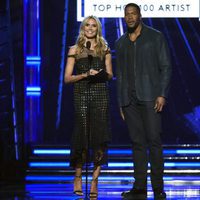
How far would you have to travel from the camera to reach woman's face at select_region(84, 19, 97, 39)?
5617mm

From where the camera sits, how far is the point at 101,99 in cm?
569

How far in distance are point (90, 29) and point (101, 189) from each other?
5.39 feet

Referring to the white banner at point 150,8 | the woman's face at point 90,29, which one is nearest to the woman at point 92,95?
the woman's face at point 90,29

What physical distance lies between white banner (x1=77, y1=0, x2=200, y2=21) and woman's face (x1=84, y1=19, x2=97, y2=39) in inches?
62.2

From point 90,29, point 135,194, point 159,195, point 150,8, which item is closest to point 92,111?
point 90,29

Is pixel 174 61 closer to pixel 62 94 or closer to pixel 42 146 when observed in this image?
pixel 62 94

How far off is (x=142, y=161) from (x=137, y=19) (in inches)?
48.3

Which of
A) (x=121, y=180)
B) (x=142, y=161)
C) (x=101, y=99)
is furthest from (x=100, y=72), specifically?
(x=121, y=180)

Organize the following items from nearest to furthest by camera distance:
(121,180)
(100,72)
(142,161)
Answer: (100,72) → (142,161) → (121,180)

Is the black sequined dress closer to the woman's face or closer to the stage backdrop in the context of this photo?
the woman's face

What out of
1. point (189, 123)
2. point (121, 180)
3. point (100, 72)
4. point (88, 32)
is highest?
point (88, 32)

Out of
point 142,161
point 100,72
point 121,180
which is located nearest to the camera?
point 100,72

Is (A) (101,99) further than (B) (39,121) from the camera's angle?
No

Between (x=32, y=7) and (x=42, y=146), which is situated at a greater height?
(x=32, y=7)
